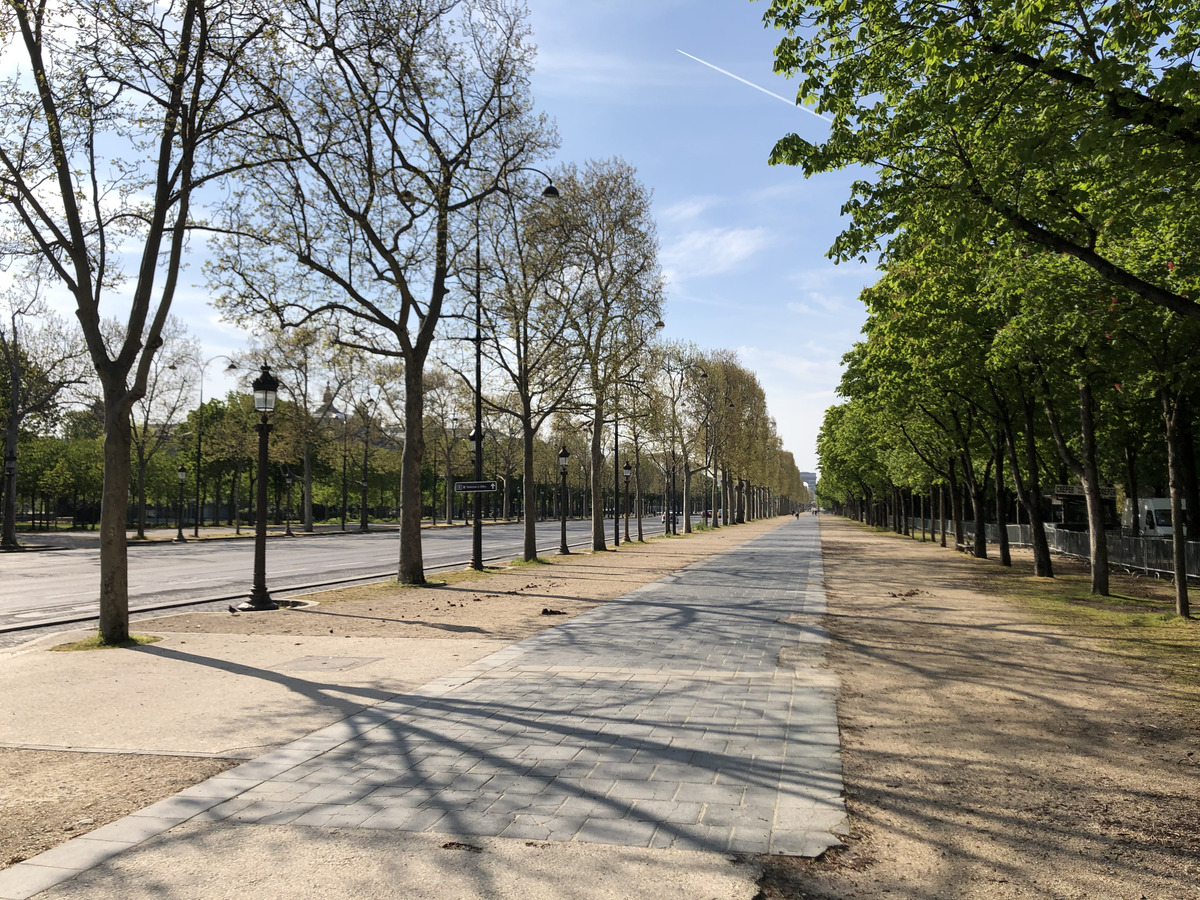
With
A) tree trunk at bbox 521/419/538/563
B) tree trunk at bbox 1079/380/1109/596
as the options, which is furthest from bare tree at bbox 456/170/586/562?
tree trunk at bbox 1079/380/1109/596

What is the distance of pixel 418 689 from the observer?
8125mm

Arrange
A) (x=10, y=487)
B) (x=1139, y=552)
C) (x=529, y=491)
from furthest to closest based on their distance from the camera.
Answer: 1. (x=10, y=487)
2. (x=529, y=491)
3. (x=1139, y=552)

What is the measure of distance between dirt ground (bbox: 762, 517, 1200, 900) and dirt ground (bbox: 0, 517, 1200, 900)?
1 cm

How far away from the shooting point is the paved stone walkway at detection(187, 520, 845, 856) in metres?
4.64

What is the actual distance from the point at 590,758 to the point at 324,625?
8054mm

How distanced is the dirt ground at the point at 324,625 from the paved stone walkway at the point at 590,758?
1.64 ft

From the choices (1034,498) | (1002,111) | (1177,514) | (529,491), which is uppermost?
(1002,111)

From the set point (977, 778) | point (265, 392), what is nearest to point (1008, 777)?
point (977, 778)

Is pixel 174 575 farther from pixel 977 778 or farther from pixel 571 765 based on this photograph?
pixel 977 778

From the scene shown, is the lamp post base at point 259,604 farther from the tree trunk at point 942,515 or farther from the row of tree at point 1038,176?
the tree trunk at point 942,515

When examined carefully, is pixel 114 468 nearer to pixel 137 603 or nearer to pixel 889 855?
pixel 137 603

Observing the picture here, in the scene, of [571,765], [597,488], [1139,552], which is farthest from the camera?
[597,488]

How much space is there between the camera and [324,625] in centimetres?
1266

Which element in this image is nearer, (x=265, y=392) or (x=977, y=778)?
(x=977, y=778)
